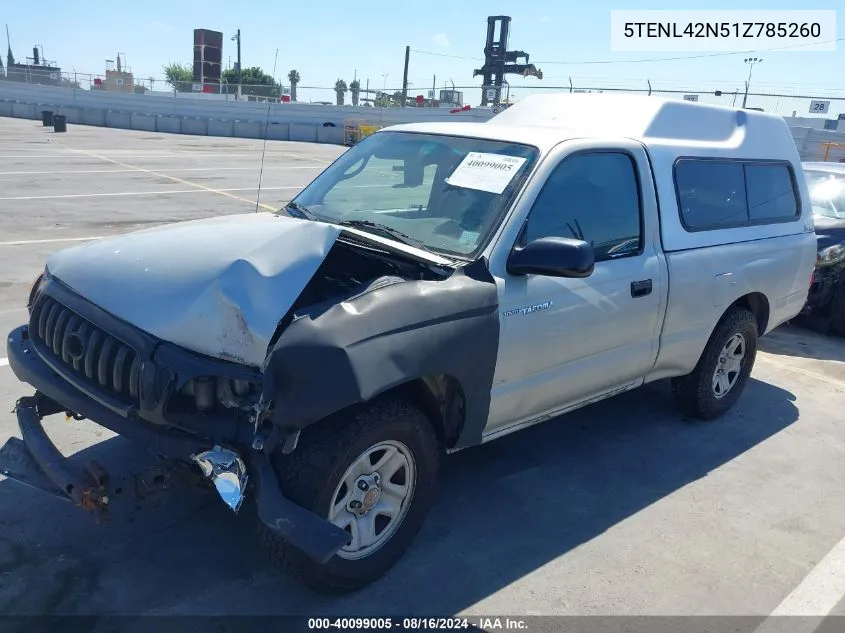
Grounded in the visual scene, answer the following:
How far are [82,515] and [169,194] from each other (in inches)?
464

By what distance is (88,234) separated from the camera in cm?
998

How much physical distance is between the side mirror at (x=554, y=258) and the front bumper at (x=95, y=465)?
1.46m

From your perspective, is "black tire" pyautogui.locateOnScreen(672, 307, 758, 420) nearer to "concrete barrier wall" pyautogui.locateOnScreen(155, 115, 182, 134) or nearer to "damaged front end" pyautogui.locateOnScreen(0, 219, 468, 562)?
"damaged front end" pyautogui.locateOnScreen(0, 219, 468, 562)

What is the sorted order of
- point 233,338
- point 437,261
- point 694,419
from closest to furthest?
point 233,338
point 437,261
point 694,419

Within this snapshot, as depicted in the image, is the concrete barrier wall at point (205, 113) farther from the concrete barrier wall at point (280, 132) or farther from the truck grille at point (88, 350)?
the truck grille at point (88, 350)

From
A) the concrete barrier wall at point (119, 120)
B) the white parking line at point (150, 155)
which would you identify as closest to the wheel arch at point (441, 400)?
the white parking line at point (150, 155)

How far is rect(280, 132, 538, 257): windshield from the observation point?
141 inches

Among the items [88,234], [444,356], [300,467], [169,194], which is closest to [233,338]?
[300,467]

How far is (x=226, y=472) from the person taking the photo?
2611 millimetres

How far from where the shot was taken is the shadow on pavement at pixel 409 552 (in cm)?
303

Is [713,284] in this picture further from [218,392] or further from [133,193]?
[133,193]

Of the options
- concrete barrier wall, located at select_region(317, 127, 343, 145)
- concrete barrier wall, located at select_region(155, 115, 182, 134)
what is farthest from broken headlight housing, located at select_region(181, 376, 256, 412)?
concrete barrier wall, located at select_region(155, 115, 182, 134)

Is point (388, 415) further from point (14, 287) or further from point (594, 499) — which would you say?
point (14, 287)

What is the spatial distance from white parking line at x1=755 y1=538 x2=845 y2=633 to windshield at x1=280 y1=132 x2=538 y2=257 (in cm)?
212
